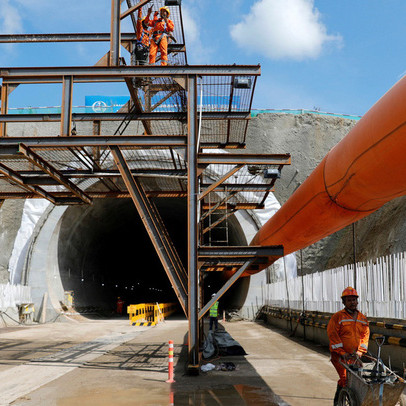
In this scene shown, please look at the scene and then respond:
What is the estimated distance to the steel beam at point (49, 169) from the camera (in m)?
11.4

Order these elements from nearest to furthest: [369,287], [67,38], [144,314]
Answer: [369,287]
[67,38]
[144,314]

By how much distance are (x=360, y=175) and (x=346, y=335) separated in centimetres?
228

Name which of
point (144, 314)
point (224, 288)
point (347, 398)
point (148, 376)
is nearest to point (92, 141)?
point (224, 288)

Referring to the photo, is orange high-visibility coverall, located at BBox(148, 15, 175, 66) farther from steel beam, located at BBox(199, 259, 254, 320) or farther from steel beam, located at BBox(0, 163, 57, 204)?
steel beam, located at BBox(199, 259, 254, 320)

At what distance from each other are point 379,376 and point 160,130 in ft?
39.9

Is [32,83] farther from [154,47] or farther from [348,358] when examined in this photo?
[348,358]

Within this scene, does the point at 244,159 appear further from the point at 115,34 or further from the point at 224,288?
the point at 115,34

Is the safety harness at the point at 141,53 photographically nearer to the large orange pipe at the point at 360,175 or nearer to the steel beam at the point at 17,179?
the steel beam at the point at 17,179

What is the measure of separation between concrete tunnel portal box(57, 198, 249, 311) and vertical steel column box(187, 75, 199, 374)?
1671cm

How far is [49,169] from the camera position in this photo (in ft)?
41.7

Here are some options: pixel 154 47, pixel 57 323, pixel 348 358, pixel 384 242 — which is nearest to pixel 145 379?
pixel 348 358

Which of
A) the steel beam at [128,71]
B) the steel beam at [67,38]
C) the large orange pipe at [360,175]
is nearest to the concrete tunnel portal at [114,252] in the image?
the steel beam at [67,38]

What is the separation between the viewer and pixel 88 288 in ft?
116

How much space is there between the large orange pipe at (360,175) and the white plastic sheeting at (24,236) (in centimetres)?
2160
